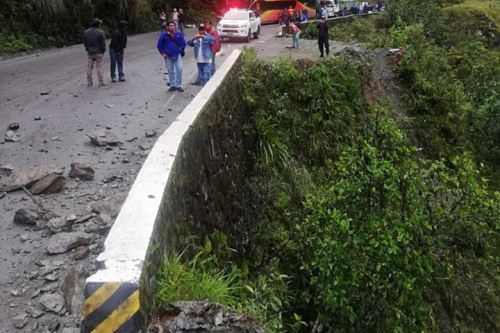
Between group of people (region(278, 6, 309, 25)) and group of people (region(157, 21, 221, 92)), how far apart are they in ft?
69.9

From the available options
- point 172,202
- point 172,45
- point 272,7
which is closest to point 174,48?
point 172,45

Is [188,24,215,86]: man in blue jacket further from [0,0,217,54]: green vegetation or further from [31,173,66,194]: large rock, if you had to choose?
[0,0,217,54]: green vegetation

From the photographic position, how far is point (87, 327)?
3441 millimetres

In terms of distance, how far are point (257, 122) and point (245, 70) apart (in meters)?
1.44

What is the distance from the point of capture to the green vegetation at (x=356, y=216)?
6.66 meters

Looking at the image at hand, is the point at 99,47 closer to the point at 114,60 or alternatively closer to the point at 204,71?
the point at 114,60

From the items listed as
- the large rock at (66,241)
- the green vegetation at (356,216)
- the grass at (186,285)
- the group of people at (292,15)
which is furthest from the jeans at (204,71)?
the group of people at (292,15)

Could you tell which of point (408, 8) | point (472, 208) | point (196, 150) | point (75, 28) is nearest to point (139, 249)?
point (196, 150)

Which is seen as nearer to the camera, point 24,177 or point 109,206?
point 109,206

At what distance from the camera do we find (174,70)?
12.6 m

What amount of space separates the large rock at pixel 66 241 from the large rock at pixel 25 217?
49cm

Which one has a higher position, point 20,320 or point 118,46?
point 118,46

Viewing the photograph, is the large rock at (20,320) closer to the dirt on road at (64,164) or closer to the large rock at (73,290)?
the dirt on road at (64,164)

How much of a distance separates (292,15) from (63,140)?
2812cm
